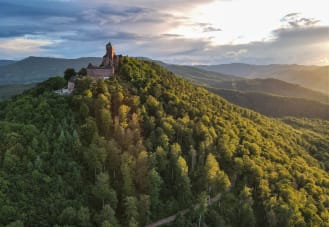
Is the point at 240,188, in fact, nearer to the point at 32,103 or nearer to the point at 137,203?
the point at 137,203

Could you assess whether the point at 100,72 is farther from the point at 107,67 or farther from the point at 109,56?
the point at 109,56

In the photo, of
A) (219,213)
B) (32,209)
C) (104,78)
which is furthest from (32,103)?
(219,213)

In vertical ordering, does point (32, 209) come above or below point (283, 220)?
above

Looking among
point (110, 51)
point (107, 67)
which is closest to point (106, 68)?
point (107, 67)

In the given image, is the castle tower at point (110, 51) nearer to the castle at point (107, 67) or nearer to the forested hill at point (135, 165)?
the castle at point (107, 67)

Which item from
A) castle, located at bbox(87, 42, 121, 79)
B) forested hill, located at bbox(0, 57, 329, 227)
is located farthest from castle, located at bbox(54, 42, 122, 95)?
forested hill, located at bbox(0, 57, 329, 227)
